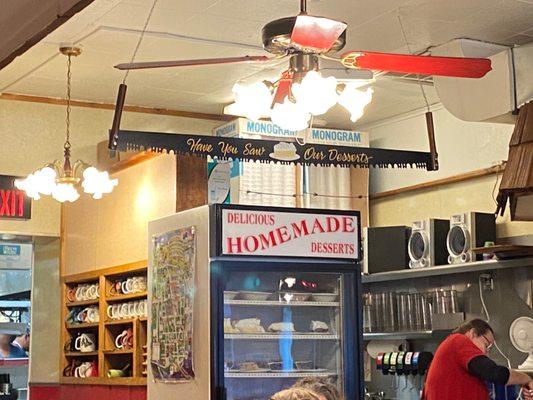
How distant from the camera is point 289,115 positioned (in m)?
4.64

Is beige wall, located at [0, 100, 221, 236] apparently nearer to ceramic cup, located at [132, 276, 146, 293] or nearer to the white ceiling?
the white ceiling

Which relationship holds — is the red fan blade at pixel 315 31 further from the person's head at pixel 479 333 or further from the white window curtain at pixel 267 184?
the white window curtain at pixel 267 184

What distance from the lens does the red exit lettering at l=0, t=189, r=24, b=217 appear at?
26.8ft

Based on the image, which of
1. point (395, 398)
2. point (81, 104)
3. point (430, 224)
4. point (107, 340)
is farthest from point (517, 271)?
point (81, 104)

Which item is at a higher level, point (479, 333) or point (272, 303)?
point (272, 303)

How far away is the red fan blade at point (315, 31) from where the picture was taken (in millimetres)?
3992

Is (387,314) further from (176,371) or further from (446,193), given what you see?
(176,371)

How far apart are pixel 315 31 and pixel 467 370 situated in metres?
3.07

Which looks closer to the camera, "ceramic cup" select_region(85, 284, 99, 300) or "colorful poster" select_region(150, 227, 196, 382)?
"colorful poster" select_region(150, 227, 196, 382)

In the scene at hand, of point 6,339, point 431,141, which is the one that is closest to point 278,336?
point 431,141

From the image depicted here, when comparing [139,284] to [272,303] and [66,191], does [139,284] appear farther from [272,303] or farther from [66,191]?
[272,303]

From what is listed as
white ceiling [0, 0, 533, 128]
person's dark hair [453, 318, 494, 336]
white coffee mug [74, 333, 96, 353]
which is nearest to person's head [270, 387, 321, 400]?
white ceiling [0, 0, 533, 128]

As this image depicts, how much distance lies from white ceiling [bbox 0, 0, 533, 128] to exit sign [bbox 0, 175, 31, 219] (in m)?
0.79

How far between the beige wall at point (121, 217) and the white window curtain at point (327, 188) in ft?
4.78
